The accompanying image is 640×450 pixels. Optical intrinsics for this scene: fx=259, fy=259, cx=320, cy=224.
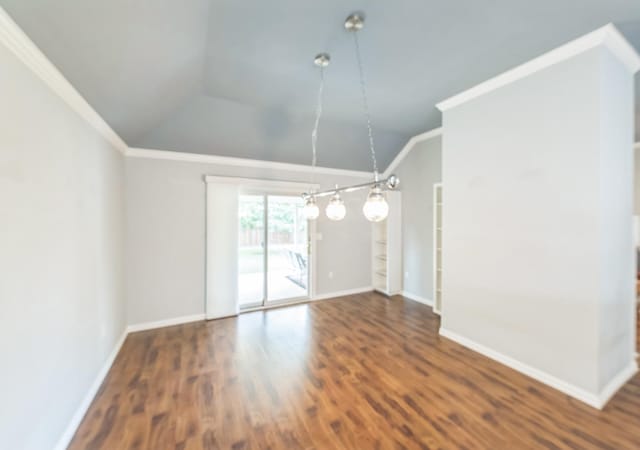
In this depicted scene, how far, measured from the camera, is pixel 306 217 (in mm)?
2814

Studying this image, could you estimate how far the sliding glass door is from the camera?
4715 millimetres

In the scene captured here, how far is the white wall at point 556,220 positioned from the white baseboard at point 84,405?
3.97 meters

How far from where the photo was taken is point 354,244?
5.64 m

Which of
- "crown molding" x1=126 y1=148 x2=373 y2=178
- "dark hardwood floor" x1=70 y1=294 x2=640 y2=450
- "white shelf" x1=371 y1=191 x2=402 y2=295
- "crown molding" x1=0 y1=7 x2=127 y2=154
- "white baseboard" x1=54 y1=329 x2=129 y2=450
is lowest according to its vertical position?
"dark hardwood floor" x1=70 y1=294 x2=640 y2=450

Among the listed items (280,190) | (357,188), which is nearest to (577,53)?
(357,188)

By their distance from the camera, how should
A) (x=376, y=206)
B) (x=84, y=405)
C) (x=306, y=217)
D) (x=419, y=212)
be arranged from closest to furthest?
(x=376, y=206), (x=84, y=405), (x=306, y=217), (x=419, y=212)

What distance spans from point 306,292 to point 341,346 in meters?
2.00

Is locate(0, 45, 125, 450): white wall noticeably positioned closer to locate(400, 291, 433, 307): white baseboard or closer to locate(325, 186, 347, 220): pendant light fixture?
locate(325, 186, 347, 220): pendant light fixture

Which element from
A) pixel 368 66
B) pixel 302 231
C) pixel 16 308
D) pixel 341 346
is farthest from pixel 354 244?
pixel 16 308

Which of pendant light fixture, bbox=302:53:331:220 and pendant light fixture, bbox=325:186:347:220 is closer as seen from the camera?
pendant light fixture, bbox=325:186:347:220

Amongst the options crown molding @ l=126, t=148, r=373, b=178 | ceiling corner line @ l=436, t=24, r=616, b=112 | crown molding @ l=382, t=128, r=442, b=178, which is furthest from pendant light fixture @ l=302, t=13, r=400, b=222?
crown molding @ l=382, t=128, r=442, b=178

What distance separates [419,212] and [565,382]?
10.5 feet

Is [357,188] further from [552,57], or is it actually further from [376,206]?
[552,57]

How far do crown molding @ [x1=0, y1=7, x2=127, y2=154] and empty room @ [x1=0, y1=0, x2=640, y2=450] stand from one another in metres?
0.01
